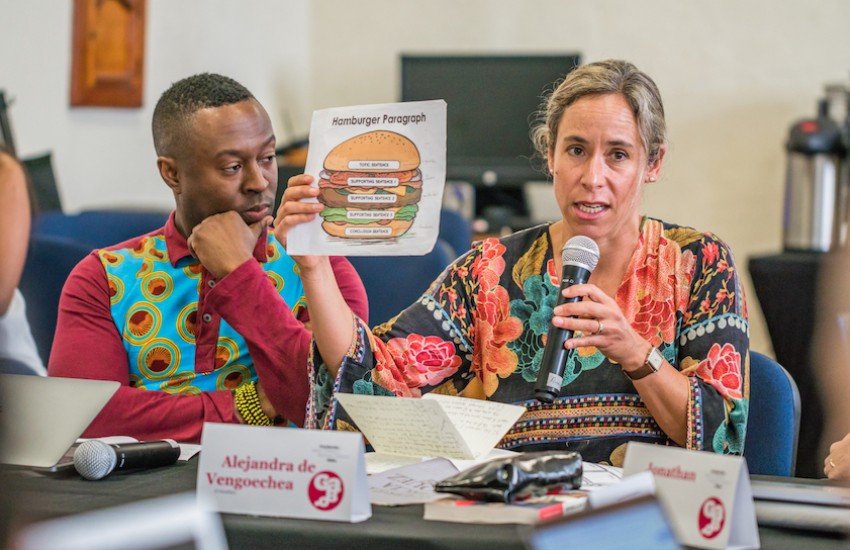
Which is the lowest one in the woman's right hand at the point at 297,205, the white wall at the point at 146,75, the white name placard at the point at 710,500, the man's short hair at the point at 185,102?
the white name placard at the point at 710,500

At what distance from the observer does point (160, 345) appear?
5.69 ft

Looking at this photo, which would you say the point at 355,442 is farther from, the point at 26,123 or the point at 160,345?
the point at 26,123

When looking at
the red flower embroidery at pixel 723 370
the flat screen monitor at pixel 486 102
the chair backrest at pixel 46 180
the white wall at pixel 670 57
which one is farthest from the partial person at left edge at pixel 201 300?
the flat screen monitor at pixel 486 102

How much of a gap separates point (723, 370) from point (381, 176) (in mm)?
576

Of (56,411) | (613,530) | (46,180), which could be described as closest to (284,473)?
(56,411)

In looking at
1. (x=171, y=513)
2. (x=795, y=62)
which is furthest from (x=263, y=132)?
(x=795, y=62)

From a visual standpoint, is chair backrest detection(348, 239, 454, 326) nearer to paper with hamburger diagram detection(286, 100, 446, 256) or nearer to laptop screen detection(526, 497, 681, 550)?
paper with hamburger diagram detection(286, 100, 446, 256)

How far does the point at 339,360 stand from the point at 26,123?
2.15 metres

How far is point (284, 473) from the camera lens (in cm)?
111

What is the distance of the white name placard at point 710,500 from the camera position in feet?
3.35

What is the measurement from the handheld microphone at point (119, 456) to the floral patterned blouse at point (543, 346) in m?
0.30

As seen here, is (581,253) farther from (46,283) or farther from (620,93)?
(46,283)

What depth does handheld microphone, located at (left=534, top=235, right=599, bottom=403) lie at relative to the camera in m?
1.34

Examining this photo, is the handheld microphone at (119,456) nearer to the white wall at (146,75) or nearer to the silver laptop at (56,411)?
the silver laptop at (56,411)
